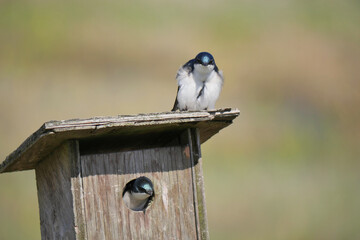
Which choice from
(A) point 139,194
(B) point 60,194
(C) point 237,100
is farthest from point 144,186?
(C) point 237,100

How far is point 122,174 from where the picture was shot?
3.39 m

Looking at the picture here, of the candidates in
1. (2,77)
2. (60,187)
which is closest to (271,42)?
(2,77)

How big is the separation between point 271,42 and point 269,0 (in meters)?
0.53

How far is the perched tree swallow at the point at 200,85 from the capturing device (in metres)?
4.65

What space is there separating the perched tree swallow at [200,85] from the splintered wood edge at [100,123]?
3.69ft

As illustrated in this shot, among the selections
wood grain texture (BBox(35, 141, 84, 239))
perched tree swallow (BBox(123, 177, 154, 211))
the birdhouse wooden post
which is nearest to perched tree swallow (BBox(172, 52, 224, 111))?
the birdhouse wooden post

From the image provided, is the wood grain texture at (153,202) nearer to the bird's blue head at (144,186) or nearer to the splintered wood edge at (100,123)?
the bird's blue head at (144,186)

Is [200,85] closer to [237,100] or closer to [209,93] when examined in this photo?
[209,93]

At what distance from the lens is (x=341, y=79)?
8.08 meters

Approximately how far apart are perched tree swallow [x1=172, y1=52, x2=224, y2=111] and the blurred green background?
Result: 1.84 metres

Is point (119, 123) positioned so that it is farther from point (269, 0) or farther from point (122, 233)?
point (269, 0)

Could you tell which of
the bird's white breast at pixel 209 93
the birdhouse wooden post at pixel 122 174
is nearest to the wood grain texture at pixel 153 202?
the birdhouse wooden post at pixel 122 174

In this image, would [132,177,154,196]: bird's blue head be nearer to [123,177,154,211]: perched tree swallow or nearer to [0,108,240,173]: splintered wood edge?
[123,177,154,211]: perched tree swallow

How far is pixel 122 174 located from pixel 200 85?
1429 millimetres
